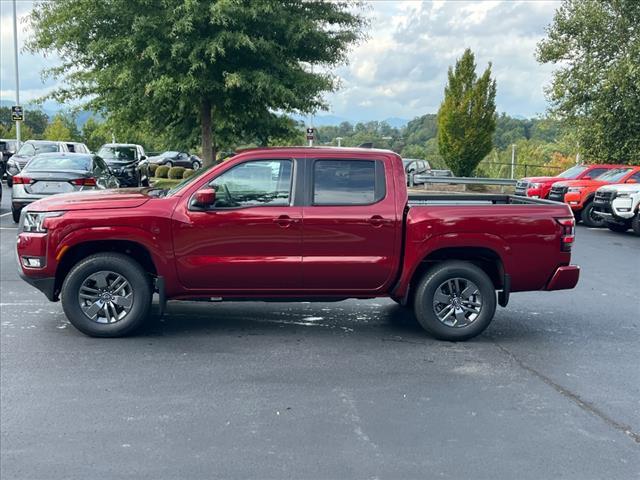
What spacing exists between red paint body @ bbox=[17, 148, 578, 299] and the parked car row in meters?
8.97

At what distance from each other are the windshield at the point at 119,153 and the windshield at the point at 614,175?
15.8m

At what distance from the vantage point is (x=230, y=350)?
6.66 meters

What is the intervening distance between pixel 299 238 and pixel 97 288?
2.00 metres

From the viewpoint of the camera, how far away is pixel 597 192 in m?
18.3

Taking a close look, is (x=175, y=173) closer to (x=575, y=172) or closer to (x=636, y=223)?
(x=575, y=172)

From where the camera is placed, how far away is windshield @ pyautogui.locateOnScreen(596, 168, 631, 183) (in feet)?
65.0

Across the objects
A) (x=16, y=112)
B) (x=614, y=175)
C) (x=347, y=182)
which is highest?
(x=16, y=112)

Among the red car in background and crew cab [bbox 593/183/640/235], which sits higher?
the red car in background

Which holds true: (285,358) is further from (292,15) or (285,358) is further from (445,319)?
(292,15)

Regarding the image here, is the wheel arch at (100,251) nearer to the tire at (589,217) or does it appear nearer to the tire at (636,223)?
the tire at (636,223)

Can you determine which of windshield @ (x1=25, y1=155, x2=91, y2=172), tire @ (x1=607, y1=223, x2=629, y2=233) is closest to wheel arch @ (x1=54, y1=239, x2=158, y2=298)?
windshield @ (x1=25, y1=155, x2=91, y2=172)

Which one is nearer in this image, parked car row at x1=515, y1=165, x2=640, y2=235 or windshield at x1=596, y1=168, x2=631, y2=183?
parked car row at x1=515, y1=165, x2=640, y2=235

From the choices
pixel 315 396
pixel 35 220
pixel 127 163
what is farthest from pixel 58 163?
pixel 315 396

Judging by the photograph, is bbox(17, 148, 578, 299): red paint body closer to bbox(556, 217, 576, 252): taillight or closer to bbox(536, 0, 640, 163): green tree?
bbox(556, 217, 576, 252): taillight
